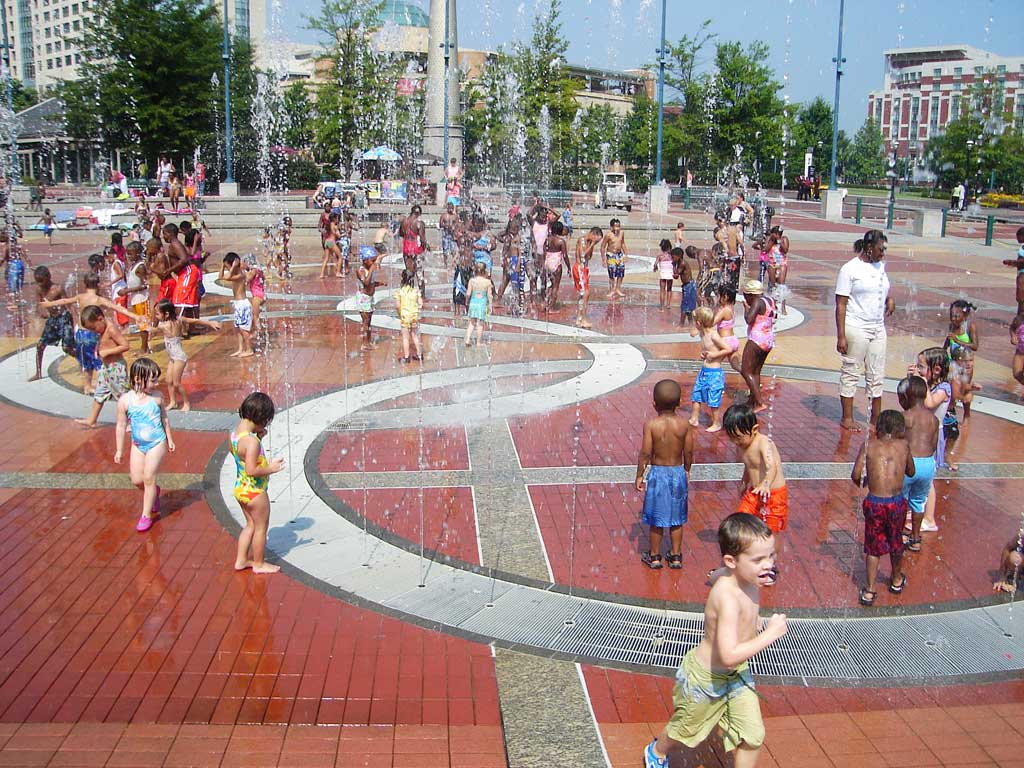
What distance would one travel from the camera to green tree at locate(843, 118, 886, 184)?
287ft

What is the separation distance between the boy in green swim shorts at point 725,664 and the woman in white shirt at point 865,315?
5.96m

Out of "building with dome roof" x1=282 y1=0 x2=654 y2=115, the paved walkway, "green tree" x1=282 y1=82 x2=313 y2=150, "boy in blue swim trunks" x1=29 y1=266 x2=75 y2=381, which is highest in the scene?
"building with dome roof" x1=282 y1=0 x2=654 y2=115

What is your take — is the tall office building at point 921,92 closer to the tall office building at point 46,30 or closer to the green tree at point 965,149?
the green tree at point 965,149

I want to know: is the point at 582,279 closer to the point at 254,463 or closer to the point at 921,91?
the point at 254,463

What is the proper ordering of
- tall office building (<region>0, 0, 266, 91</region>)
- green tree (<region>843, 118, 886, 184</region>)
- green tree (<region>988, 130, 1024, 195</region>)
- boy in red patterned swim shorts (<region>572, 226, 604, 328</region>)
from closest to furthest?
boy in red patterned swim shorts (<region>572, 226, 604, 328</region>)
green tree (<region>988, 130, 1024, 195</region>)
green tree (<region>843, 118, 886, 184</region>)
tall office building (<region>0, 0, 266, 91</region>)

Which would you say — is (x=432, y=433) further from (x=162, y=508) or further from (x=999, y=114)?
(x=999, y=114)

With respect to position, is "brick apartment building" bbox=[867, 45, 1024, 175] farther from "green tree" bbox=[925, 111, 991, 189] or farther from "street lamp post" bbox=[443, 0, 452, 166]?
"street lamp post" bbox=[443, 0, 452, 166]

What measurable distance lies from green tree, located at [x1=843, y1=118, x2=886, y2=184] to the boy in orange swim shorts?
89336mm

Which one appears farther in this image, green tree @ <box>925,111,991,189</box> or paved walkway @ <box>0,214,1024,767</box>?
green tree @ <box>925,111,991,189</box>

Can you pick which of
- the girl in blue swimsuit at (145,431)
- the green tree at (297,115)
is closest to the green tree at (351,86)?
the green tree at (297,115)

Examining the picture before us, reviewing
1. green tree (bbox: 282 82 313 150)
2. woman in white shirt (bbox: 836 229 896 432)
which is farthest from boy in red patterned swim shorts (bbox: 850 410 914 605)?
green tree (bbox: 282 82 313 150)

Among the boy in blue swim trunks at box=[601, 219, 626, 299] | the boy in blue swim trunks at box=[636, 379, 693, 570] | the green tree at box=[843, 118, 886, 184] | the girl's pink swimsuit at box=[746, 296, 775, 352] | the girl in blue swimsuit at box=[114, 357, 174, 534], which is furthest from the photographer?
the green tree at box=[843, 118, 886, 184]

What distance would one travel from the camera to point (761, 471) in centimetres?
573

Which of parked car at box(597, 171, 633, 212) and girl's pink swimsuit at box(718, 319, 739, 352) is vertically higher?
parked car at box(597, 171, 633, 212)
